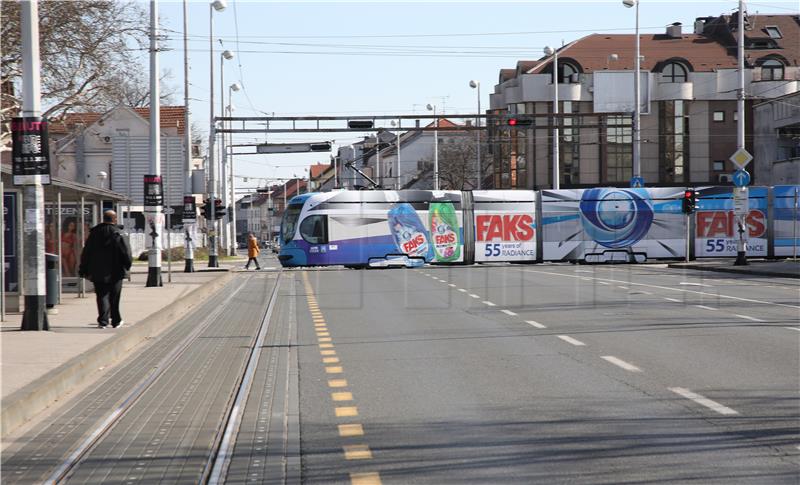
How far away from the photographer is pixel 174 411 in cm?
1014

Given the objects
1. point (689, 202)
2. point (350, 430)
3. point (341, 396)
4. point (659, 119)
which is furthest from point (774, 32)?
point (350, 430)

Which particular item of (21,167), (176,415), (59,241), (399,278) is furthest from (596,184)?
(176,415)

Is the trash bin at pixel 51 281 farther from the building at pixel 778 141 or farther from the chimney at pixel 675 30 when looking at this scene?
the chimney at pixel 675 30

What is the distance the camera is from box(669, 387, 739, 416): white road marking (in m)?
9.46

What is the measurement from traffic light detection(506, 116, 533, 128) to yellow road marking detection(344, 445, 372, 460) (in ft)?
144

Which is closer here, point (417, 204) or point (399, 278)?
point (399, 278)

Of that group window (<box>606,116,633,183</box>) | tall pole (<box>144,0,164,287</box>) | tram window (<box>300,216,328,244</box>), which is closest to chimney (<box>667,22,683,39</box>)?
window (<box>606,116,633,183</box>)

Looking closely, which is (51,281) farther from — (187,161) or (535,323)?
(187,161)

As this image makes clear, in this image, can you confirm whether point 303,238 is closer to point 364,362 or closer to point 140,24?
point 140,24

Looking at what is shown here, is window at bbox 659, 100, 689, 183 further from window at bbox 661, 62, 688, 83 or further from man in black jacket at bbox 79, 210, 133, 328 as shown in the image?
man in black jacket at bbox 79, 210, 133, 328

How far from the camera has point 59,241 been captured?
Answer: 25109 millimetres

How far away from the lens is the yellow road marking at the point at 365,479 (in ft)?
22.9

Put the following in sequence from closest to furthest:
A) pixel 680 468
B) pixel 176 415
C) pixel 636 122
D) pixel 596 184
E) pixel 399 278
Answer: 1. pixel 680 468
2. pixel 176 415
3. pixel 399 278
4. pixel 636 122
5. pixel 596 184

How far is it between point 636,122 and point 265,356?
4389cm
